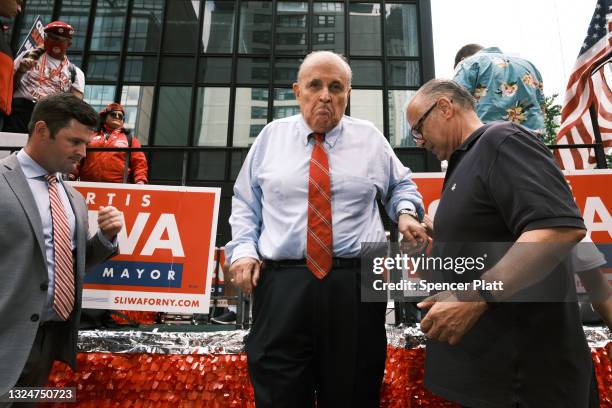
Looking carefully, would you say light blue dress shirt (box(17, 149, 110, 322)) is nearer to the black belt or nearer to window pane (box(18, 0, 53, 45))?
the black belt

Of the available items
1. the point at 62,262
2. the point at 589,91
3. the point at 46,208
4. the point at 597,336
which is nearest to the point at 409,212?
the point at 597,336

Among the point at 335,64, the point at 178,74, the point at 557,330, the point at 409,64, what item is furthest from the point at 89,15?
the point at 557,330

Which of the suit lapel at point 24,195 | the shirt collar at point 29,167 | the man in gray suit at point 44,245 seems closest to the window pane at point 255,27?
the man in gray suit at point 44,245

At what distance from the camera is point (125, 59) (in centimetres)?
1188

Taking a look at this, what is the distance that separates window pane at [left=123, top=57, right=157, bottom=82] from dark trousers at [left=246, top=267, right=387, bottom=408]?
1181 centimetres

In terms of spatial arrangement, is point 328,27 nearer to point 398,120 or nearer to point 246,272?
point 398,120

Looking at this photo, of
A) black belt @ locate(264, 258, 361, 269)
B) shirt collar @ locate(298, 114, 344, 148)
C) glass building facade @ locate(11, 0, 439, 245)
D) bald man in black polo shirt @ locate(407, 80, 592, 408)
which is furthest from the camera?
glass building facade @ locate(11, 0, 439, 245)

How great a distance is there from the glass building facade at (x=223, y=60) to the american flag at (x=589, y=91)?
7472mm

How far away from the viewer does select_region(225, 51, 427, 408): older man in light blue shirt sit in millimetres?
1474

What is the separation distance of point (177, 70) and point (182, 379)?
11.2m

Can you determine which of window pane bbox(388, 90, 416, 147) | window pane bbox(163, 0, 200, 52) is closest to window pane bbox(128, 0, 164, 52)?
window pane bbox(163, 0, 200, 52)

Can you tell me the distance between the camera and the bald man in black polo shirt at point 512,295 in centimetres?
111

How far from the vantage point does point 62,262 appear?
1.93m

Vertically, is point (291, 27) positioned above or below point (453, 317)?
above
